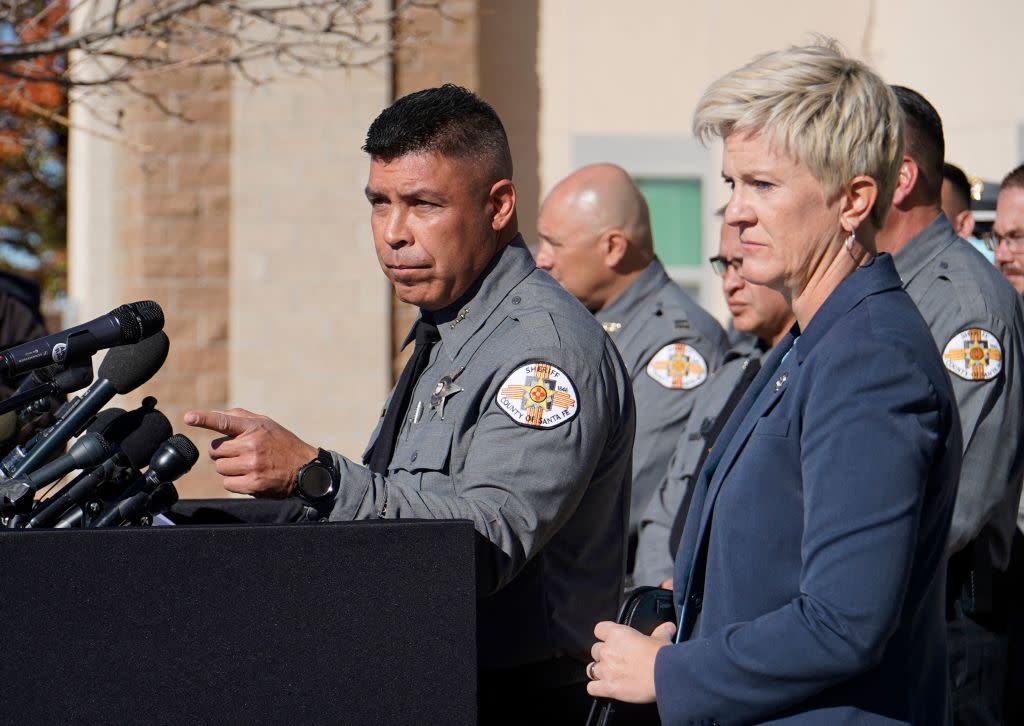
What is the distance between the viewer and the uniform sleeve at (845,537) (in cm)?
193

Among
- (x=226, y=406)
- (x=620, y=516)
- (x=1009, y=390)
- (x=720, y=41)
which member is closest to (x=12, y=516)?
(x=620, y=516)

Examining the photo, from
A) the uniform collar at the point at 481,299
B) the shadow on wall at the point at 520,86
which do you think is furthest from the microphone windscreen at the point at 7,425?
the shadow on wall at the point at 520,86

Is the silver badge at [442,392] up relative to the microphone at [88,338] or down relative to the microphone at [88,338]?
down

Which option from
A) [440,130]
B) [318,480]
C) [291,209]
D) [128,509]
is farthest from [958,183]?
[291,209]

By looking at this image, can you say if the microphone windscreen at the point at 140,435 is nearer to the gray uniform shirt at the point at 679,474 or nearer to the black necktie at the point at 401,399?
the black necktie at the point at 401,399

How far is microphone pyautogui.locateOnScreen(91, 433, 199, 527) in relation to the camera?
2480 millimetres

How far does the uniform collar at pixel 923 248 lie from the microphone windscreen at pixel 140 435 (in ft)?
6.96

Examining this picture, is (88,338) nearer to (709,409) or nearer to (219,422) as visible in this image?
(219,422)

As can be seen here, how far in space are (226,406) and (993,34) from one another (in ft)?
17.1

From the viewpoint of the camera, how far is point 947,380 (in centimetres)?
206

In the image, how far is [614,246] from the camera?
5.61 m

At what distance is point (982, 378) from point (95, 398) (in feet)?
7.41

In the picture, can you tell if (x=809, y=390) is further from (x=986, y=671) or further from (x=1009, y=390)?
(x=986, y=671)

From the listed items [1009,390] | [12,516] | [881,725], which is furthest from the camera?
[1009,390]
